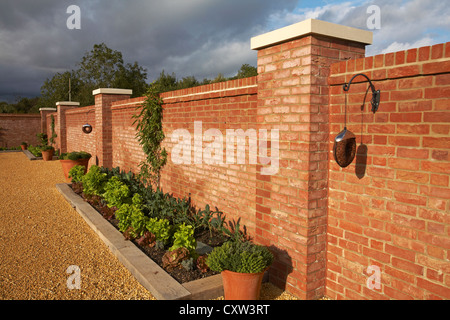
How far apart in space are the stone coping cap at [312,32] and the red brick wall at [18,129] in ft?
70.8

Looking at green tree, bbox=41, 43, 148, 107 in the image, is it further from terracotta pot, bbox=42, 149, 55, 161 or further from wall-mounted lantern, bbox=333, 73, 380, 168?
wall-mounted lantern, bbox=333, 73, 380, 168

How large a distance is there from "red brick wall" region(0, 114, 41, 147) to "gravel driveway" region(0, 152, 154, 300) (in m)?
15.8

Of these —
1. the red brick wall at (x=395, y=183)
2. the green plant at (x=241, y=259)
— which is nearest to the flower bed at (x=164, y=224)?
the green plant at (x=241, y=259)

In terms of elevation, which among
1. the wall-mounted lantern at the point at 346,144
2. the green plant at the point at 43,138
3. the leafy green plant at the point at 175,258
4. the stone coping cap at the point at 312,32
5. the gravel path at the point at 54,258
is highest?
the stone coping cap at the point at 312,32

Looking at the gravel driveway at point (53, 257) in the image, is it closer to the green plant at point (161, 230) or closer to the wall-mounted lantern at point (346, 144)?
the green plant at point (161, 230)

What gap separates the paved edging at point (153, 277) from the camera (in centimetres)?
312

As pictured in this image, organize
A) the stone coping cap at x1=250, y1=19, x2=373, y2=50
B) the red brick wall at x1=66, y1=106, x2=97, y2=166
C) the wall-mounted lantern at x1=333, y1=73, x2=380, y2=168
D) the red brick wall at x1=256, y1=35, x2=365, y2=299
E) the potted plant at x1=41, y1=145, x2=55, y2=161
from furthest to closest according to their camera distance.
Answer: the potted plant at x1=41, y1=145, x2=55, y2=161 < the red brick wall at x1=66, y1=106, x2=97, y2=166 < the red brick wall at x1=256, y1=35, x2=365, y2=299 < the stone coping cap at x1=250, y1=19, x2=373, y2=50 < the wall-mounted lantern at x1=333, y1=73, x2=380, y2=168

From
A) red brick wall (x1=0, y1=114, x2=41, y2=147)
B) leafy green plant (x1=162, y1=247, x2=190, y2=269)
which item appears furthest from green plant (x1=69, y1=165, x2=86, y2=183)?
red brick wall (x1=0, y1=114, x2=41, y2=147)

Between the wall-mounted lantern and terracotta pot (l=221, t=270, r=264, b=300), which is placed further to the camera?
terracotta pot (l=221, t=270, r=264, b=300)

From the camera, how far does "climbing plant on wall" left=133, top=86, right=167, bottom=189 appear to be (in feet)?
21.3

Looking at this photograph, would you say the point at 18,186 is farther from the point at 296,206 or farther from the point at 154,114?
the point at 296,206

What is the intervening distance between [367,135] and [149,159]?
4669 millimetres
